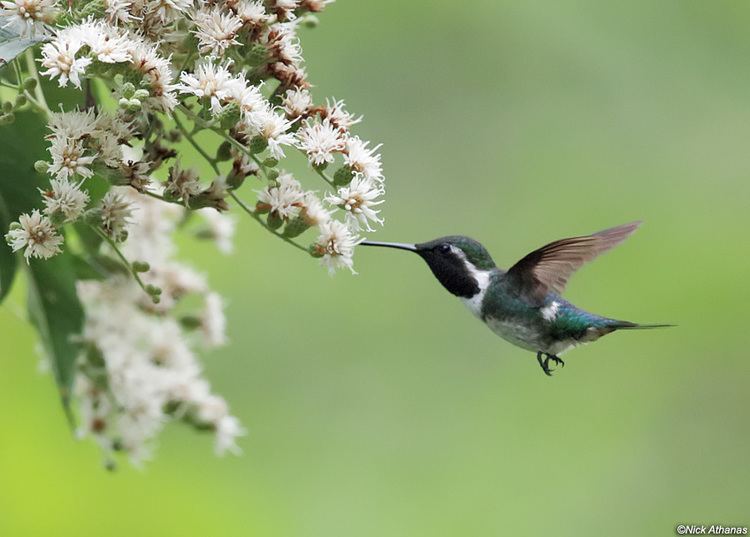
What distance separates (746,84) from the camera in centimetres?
701

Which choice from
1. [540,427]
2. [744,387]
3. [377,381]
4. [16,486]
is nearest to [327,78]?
[377,381]

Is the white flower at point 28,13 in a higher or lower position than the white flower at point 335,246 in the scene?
higher

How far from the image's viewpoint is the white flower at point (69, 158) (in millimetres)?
1881

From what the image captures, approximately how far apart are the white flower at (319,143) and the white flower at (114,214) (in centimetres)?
34

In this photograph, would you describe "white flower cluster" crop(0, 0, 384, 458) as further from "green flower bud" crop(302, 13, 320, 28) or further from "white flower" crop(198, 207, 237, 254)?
"white flower" crop(198, 207, 237, 254)

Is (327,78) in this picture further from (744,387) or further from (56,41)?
(56,41)

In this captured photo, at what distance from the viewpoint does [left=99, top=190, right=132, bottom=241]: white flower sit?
6.75 ft

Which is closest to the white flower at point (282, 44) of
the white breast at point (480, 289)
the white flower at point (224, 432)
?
the white breast at point (480, 289)

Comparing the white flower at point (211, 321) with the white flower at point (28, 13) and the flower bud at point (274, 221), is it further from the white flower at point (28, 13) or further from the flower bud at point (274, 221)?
the white flower at point (28, 13)

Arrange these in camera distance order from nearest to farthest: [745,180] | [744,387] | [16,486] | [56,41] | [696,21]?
[56,41], [16,486], [744,387], [745,180], [696,21]

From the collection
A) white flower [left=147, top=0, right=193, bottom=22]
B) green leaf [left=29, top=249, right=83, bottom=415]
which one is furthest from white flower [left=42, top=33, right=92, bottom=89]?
green leaf [left=29, top=249, right=83, bottom=415]

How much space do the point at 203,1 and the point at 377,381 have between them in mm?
4071

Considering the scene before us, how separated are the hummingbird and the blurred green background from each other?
83.7 inches

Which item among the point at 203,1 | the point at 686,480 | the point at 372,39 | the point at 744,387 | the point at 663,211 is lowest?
the point at 203,1
